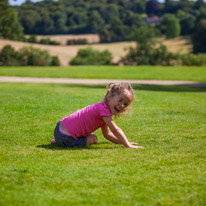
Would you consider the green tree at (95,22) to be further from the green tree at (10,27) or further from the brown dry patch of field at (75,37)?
the green tree at (10,27)

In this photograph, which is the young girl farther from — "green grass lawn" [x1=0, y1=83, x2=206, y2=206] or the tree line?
the tree line

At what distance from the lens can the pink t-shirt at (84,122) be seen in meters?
5.43

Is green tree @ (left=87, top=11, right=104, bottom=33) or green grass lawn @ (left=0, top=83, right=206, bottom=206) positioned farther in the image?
green tree @ (left=87, top=11, right=104, bottom=33)

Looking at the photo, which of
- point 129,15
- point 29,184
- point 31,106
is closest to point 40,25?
point 129,15

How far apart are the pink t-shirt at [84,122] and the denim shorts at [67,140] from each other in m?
0.06

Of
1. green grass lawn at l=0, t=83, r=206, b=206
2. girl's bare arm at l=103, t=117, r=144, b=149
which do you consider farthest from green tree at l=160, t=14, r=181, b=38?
girl's bare arm at l=103, t=117, r=144, b=149

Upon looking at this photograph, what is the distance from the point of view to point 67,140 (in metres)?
5.43

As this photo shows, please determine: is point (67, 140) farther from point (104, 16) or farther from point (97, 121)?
point (104, 16)

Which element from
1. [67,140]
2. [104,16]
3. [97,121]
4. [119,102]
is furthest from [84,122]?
[104,16]

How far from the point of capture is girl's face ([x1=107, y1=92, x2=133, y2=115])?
5241 mm

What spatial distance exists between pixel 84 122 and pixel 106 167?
1353 mm

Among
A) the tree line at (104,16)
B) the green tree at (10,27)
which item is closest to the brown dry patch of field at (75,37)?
the tree line at (104,16)

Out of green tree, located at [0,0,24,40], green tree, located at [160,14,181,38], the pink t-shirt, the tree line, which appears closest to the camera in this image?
the pink t-shirt

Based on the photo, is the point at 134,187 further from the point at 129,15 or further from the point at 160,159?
the point at 129,15
